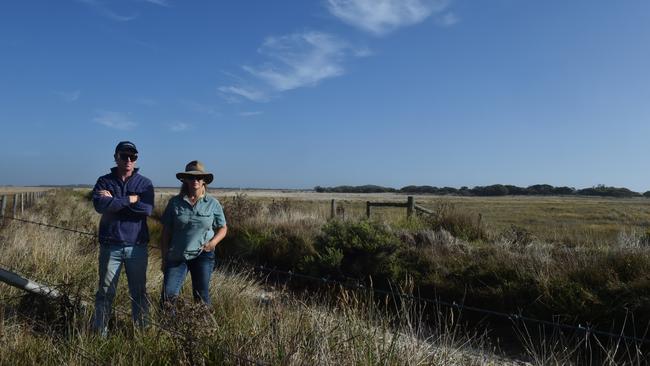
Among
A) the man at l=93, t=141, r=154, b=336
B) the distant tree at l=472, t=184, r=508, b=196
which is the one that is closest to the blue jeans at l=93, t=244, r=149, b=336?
the man at l=93, t=141, r=154, b=336

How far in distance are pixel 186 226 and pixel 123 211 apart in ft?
1.82

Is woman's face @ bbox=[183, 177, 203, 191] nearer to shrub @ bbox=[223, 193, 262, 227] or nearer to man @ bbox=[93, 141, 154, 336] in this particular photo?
man @ bbox=[93, 141, 154, 336]

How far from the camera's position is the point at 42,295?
4668 mm

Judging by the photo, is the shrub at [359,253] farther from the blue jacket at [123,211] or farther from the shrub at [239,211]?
the blue jacket at [123,211]

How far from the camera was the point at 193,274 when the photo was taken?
491 cm

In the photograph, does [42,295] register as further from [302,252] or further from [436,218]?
[436,218]

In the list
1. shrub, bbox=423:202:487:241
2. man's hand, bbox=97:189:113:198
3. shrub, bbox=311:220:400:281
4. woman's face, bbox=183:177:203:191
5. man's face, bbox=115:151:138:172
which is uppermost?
man's face, bbox=115:151:138:172

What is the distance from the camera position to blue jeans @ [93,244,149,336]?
4.44 meters

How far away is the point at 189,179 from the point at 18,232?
6.83 meters

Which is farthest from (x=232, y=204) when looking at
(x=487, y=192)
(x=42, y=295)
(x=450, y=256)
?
(x=487, y=192)

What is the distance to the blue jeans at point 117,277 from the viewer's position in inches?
175

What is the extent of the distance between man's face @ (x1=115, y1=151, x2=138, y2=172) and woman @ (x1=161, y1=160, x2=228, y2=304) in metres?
0.42

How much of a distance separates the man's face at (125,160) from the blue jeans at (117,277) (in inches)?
27.1

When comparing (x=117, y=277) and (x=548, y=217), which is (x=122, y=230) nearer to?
(x=117, y=277)
